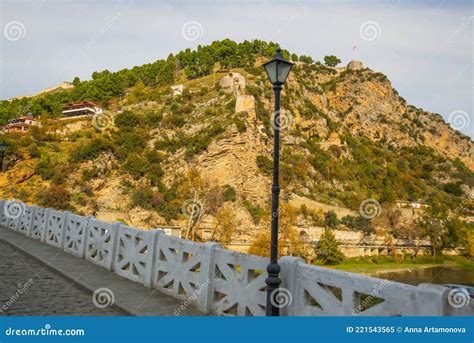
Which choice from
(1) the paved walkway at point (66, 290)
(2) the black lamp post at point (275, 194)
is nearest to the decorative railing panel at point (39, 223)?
(1) the paved walkway at point (66, 290)

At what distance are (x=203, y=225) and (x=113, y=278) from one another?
38907 millimetres

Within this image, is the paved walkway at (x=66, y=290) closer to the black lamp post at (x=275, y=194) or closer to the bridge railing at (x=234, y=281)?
the bridge railing at (x=234, y=281)

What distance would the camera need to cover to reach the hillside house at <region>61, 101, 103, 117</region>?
81562 millimetres

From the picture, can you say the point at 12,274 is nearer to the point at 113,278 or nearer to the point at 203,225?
the point at 113,278

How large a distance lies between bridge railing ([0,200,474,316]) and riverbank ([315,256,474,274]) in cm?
4196

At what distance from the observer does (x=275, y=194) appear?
18.2ft

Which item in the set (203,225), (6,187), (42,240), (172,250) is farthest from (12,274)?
(6,187)

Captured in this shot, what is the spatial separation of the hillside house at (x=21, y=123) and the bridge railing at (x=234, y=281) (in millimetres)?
73129

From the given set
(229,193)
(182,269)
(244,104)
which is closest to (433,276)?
(229,193)

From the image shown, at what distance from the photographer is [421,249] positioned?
61.7m

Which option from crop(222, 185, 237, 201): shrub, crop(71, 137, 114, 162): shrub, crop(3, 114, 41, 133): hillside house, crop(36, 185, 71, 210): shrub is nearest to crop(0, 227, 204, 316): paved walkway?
crop(36, 185, 71, 210): shrub

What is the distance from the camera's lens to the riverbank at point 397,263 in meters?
48.8

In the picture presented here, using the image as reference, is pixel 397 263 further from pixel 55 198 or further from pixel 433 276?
pixel 55 198

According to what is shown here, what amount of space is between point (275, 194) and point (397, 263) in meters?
57.5
